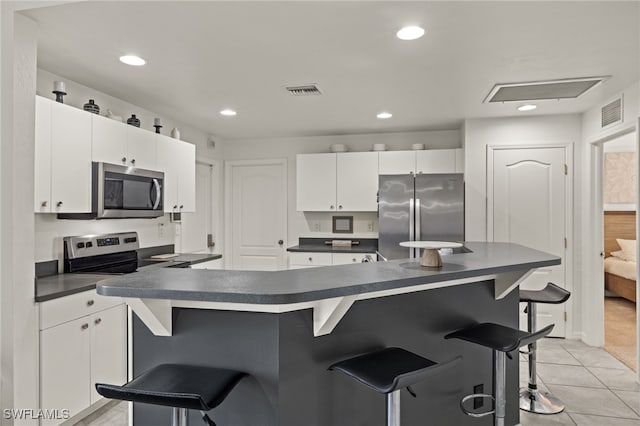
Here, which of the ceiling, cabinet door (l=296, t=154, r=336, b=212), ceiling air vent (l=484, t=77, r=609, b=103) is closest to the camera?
the ceiling

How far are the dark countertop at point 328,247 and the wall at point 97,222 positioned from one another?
58.8 inches

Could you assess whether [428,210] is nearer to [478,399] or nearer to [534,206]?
[534,206]

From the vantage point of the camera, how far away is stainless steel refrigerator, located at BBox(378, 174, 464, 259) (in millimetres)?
4305

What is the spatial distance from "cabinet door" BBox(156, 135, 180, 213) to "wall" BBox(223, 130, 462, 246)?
1652 mm

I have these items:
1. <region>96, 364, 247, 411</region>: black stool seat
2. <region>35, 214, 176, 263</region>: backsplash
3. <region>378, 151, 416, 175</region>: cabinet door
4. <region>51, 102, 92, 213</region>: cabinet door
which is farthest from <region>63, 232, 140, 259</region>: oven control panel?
<region>378, 151, 416, 175</region>: cabinet door

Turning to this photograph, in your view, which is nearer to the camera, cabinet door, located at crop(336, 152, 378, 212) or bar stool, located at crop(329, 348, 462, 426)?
bar stool, located at crop(329, 348, 462, 426)

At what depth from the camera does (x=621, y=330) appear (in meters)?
4.68

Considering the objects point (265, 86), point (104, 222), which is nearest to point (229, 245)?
point (104, 222)

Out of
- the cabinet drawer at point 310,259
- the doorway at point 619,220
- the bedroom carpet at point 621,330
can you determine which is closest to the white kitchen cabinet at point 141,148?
the cabinet drawer at point 310,259

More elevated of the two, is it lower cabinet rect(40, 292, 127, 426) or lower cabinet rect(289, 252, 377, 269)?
lower cabinet rect(289, 252, 377, 269)

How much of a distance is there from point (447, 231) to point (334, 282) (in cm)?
302

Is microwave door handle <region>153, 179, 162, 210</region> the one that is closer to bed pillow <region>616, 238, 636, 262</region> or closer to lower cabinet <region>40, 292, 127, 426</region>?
lower cabinet <region>40, 292, 127, 426</region>

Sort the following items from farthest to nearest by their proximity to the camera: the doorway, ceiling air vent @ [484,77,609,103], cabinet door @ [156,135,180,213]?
the doorway < cabinet door @ [156,135,180,213] < ceiling air vent @ [484,77,609,103]

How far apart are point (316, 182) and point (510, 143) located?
2.24 meters
